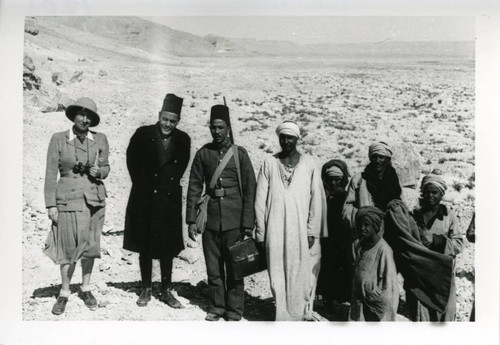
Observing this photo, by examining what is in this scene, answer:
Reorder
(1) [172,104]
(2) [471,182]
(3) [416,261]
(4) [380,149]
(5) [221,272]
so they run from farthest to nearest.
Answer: (2) [471,182] < (1) [172,104] < (4) [380,149] < (5) [221,272] < (3) [416,261]

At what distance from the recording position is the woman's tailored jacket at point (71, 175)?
698cm

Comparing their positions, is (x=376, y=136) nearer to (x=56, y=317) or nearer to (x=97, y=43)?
(x=97, y=43)

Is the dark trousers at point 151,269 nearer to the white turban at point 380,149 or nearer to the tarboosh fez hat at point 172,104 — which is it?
the tarboosh fez hat at point 172,104

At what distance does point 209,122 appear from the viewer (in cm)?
727

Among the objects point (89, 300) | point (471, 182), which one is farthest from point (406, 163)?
point (89, 300)

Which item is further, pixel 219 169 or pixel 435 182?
pixel 435 182

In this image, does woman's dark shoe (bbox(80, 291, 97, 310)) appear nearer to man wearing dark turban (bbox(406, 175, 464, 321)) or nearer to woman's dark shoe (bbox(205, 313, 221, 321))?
woman's dark shoe (bbox(205, 313, 221, 321))

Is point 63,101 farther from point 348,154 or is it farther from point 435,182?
point 435,182

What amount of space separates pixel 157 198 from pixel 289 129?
157cm

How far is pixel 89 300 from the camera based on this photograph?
7.12 meters

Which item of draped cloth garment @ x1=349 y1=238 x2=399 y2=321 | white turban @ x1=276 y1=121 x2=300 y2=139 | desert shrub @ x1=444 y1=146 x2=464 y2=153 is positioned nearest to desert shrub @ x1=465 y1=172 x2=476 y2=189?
desert shrub @ x1=444 y1=146 x2=464 y2=153

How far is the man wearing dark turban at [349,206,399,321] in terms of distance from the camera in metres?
6.52

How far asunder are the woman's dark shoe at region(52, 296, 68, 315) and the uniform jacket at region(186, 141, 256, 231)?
1.65 metres

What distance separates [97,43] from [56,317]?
308cm
